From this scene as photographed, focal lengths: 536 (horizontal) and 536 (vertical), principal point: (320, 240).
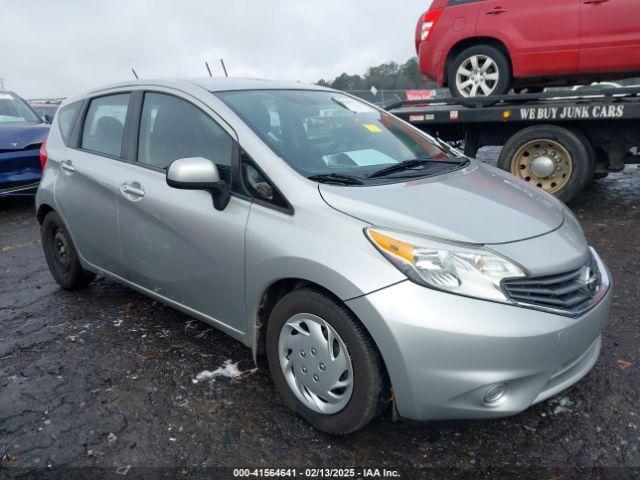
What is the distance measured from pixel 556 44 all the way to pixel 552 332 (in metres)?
5.25

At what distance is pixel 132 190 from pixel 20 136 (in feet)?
18.4

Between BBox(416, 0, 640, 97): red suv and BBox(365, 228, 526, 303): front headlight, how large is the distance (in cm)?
512

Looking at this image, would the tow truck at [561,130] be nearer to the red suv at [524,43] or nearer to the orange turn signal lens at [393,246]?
the red suv at [524,43]

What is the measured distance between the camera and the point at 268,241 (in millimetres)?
2453

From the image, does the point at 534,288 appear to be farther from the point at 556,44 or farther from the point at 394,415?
the point at 556,44

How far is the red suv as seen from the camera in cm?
593

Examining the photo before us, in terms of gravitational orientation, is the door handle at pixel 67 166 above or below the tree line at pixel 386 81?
below

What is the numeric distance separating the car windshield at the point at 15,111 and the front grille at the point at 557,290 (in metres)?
8.55

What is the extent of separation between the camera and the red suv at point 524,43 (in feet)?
19.4

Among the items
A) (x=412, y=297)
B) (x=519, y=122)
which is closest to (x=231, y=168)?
(x=412, y=297)

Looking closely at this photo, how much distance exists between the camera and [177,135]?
308 centimetres

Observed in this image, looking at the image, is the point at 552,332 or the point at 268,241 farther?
the point at 268,241

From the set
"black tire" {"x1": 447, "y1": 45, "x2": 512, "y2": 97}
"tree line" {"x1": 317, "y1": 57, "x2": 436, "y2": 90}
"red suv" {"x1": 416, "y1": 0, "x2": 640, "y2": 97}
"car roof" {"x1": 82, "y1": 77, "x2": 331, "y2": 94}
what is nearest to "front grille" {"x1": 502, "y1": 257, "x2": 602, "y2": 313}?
"car roof" {"x1": 82, "y1": 77, "x2": 331, "y2": 94}

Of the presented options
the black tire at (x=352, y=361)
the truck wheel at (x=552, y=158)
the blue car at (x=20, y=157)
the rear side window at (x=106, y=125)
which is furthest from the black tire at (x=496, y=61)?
the blue car at (x=20, y=157)
